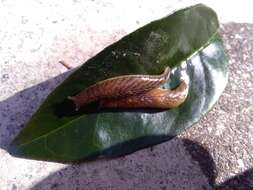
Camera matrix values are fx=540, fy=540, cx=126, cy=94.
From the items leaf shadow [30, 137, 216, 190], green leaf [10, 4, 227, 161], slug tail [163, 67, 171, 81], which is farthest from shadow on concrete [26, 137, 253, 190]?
slug tail [163, 67, 171, 81]

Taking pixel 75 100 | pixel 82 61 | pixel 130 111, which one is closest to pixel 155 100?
pixel 130 111

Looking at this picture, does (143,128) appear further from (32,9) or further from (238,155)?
(32,9)

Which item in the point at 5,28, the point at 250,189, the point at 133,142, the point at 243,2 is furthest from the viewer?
the point at 243,2

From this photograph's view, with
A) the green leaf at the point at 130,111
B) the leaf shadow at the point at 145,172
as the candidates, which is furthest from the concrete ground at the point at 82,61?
the green leaf at the point at 130,111

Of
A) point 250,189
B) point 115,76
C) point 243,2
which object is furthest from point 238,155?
point 243,2

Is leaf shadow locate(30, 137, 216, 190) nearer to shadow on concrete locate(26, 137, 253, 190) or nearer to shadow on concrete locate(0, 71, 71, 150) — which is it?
shadow on concrete locate(26, 137, 253, 190)

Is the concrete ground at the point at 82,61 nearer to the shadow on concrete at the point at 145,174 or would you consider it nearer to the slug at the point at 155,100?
the shadow on concrete at the point at 145,174
